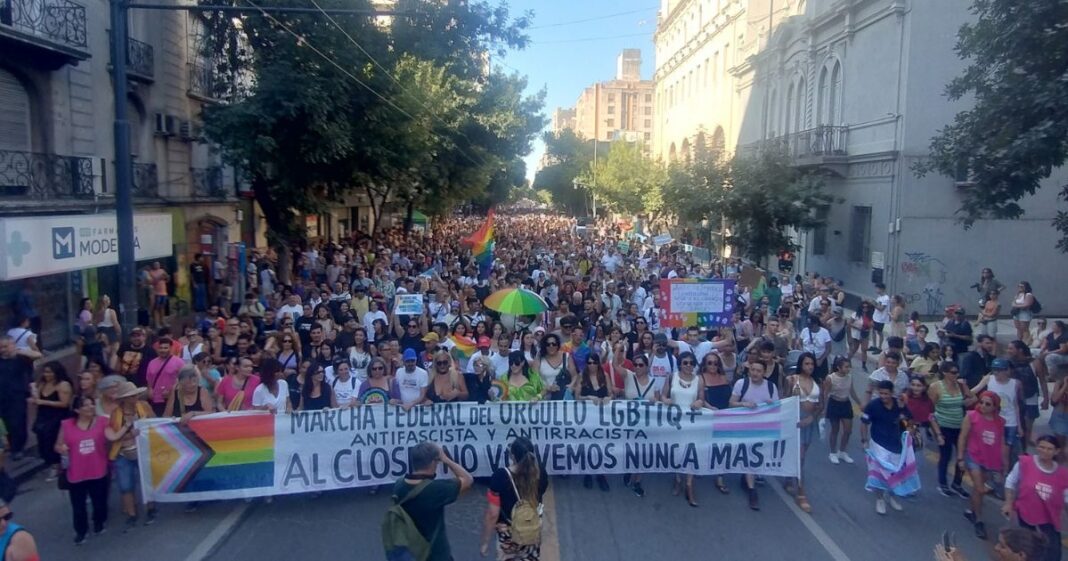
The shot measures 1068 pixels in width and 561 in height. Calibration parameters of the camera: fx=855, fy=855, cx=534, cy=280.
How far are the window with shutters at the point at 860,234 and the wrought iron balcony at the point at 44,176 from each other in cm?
1897

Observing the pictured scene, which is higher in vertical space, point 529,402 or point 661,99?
point 661,99

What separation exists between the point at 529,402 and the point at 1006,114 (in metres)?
7.64

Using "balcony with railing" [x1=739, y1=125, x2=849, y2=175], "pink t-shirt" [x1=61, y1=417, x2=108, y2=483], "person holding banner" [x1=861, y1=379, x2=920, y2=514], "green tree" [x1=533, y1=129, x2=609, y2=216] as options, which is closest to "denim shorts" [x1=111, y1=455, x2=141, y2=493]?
"pink t-shirt" [x1=61, y1=417, x2=108, y2=483]

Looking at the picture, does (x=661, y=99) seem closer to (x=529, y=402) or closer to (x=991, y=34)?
(x=991, y=34)

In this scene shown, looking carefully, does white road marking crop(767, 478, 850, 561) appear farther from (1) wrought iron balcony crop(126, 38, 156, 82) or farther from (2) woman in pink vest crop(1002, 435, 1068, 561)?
(1) wrought iron balcony crop(126, 38, 156, 82)

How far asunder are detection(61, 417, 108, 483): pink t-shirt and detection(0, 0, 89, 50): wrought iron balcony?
30.5 feet

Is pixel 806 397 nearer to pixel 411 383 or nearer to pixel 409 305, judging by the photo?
pixel 411 383

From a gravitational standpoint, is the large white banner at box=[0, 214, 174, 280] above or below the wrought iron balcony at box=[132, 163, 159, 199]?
below

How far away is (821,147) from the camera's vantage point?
83.5 feet

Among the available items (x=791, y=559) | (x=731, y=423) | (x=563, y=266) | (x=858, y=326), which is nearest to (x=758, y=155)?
(x=563, y=266)

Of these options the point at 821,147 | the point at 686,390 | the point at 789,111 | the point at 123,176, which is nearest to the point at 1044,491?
the point at 686,390

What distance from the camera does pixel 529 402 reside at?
Answer: 8.46 metres

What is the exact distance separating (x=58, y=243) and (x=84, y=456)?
6.13 meters

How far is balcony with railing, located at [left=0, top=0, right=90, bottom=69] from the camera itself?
44.5ft
